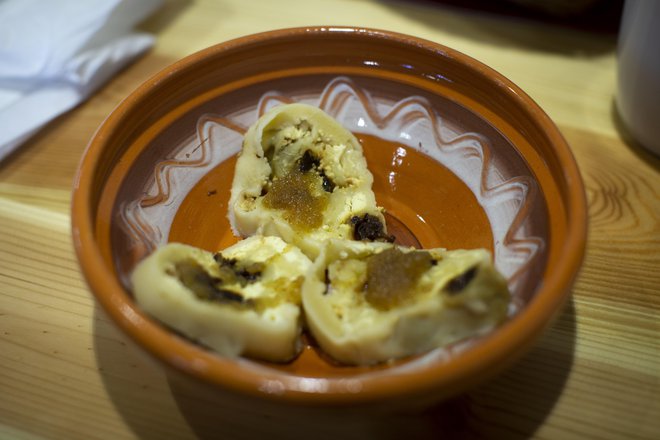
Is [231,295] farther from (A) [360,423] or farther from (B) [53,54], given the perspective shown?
(B) [53,54]

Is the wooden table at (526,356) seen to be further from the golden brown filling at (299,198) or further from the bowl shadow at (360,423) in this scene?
the golden brown filling at (299,198)

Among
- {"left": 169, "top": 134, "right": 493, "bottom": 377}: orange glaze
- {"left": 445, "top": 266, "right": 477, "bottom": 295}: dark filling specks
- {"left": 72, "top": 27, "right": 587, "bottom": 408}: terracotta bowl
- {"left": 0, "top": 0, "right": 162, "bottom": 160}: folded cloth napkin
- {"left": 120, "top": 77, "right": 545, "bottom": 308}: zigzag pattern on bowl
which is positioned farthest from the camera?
{"left": 0, "top": 0, "right": 162, "bottom": 160}: folded cloth napkin

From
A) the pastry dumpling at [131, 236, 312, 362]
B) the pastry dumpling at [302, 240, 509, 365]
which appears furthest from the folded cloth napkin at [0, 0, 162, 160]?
the pastry dumpling at [302, 240, 509, 365]

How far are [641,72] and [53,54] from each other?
56.9 inches

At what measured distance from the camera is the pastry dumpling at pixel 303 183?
3.49 feet

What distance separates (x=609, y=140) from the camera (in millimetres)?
1415

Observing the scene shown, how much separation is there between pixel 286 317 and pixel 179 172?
430 millimetres

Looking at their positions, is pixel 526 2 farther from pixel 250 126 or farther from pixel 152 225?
pixel 152 225

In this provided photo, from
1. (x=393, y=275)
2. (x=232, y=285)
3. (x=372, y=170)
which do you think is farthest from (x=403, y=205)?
(x=232, y=285)

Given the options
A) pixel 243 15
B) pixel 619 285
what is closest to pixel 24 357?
pixel 619 285

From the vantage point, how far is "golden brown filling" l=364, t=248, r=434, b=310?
0.86m

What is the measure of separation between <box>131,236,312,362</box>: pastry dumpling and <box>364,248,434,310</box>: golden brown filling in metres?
0.11

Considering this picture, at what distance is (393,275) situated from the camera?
0.88m

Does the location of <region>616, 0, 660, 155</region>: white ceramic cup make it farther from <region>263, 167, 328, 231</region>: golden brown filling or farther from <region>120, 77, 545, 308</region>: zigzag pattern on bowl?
<region>263, 167, 328, 231</region>: golden brown filling
